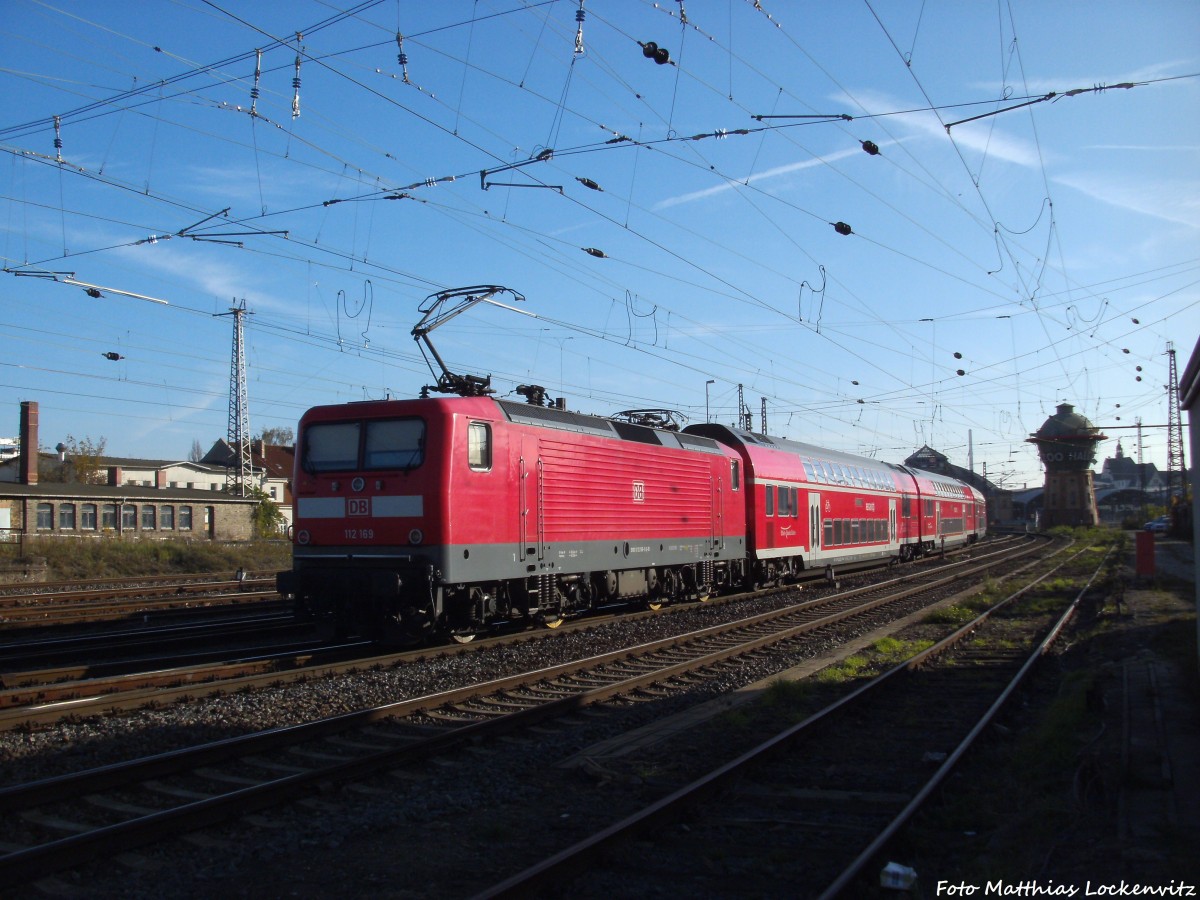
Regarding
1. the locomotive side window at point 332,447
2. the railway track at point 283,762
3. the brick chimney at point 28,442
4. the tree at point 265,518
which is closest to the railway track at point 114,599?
the locomotive side window at point 332,447

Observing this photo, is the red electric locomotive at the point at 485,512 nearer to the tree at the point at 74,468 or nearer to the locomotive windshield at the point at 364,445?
the locomotive windshield at the point at 364,445

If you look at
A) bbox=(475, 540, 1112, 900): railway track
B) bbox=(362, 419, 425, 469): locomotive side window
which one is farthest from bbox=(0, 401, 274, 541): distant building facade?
bbox=(475, 540, 1112, 900): railway track

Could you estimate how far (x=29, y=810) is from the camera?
6309 millimetres

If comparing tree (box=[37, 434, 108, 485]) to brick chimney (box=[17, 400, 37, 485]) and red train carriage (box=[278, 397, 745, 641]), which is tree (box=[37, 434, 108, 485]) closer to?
brick chimney (box=[17, 400, 37, 485])

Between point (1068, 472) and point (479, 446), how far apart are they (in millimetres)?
80964

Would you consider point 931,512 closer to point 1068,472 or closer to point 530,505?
point 530,505

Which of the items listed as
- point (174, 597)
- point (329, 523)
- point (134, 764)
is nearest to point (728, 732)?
point (134, 764)

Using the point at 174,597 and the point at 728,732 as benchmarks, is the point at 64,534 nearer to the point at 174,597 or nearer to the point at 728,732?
the point at 174,597

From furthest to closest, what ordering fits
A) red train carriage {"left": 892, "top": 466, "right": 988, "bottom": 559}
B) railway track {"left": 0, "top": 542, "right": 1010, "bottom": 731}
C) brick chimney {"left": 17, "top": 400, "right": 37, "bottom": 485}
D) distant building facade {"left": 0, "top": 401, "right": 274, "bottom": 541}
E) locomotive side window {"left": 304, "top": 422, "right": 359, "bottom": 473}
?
brick chimney {"left": 17, "top": 400, "right": 37, "bottom": 485}, distant building facade {"left": 0, "top": 401, "right": 274, "bottom": 541}, red train carriage {"left": 892, "top": 466, "right": 988, "bottom": 559}, locomotive side window {"left": 304, "top": 422, "right": 359, "bottom": 473}, railway track {"left": 0, "top": 542, "right": 1010, "bottom": 731}

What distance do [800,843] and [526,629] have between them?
32.8 feet

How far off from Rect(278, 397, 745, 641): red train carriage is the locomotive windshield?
18 mm

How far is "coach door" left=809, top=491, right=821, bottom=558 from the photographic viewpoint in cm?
2630

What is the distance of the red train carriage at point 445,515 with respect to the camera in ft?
41.5

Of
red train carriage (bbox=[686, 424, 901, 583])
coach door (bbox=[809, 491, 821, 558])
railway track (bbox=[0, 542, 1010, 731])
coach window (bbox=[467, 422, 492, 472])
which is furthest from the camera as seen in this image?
coach door (bbox=[809, 491, 821, 558])
